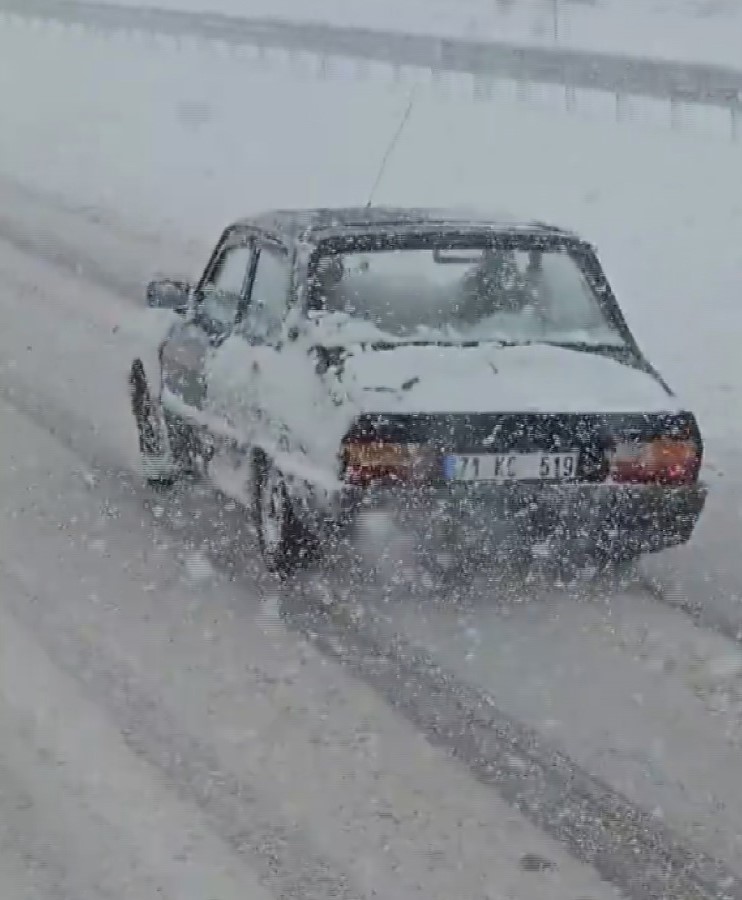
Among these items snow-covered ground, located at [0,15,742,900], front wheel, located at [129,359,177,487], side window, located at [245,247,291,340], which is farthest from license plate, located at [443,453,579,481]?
front wheel, located at [129,359,177,487]

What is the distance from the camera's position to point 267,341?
278 inches

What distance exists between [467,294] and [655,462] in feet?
3.81

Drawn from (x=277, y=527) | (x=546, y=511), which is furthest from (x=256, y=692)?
(x=546, y=511)

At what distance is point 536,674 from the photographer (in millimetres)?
5938

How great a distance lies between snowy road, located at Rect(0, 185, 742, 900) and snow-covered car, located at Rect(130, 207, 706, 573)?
0.41 metres

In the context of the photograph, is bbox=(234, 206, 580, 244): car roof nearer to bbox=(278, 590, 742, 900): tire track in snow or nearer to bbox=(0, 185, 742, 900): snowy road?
bbox=(0, 185, 742, 900): snowy road

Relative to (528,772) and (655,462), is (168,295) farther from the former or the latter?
(528,772)

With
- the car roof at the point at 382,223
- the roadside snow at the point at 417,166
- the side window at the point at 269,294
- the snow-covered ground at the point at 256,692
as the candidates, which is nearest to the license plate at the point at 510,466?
the snow-covered ground at the point at 256,692

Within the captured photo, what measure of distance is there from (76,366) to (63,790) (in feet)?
23.2

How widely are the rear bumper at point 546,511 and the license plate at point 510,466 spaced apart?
0.13 ft

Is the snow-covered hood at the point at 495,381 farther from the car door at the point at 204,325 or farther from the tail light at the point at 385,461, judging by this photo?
the car door at the point at 204,325

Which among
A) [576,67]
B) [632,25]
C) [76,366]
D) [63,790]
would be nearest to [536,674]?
[63,790]

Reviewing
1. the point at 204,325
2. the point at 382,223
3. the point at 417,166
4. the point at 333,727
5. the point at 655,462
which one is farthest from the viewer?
the point at 417,166

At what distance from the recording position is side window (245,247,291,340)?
23.1ft
